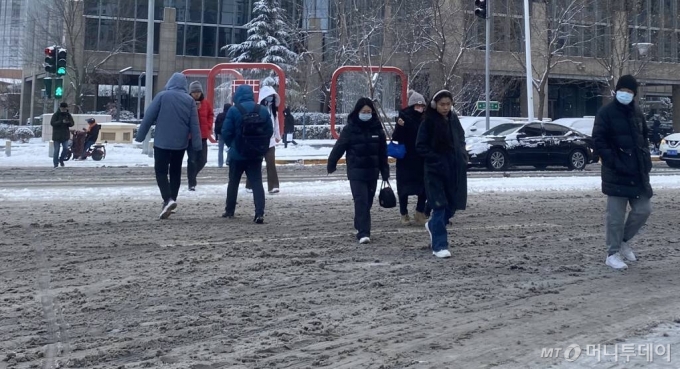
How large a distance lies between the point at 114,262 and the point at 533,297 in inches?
155

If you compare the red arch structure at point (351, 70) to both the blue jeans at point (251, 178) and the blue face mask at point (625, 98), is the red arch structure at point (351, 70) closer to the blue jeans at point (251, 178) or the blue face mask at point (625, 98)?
the blue jeans at point (251, 178)

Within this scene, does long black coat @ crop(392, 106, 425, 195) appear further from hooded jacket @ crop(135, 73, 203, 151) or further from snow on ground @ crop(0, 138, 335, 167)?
snow on ground @ crop(0, 138, 335, 167)

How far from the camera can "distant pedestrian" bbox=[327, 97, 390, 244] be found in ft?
31.6

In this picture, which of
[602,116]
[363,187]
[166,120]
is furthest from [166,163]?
[602,116]

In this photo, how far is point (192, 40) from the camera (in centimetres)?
5944

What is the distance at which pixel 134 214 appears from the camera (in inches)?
473

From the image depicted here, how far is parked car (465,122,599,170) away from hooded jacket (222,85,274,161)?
1388cm

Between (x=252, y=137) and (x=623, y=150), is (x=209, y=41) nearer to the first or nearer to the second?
(x=252, y=137)

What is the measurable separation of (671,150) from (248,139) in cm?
2143

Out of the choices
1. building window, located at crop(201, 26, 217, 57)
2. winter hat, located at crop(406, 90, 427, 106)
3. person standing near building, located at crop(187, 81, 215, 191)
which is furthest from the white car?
building window, located at crop(201, 26, 217, 57)

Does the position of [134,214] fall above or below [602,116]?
below

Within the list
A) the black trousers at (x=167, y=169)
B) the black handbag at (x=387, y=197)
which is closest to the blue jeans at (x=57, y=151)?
the black trousers at (x=167, y=169)

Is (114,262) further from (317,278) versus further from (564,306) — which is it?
(564,306)

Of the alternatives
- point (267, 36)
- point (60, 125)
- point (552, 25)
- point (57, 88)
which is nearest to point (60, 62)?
Answer: point (57, 88)
